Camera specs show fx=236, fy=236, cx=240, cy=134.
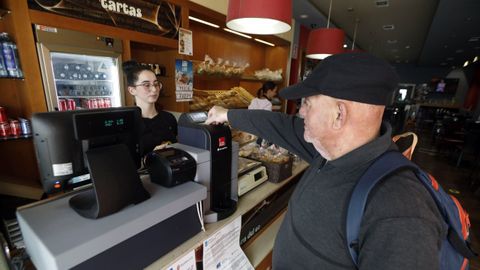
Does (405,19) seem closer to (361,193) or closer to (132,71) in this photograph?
(132,71)

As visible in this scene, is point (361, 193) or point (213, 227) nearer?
point (361, 193)

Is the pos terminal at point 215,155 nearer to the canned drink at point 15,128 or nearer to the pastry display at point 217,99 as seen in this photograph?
the canned drink at point 15,128

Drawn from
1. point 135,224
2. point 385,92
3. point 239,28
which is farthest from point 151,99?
point 385,92

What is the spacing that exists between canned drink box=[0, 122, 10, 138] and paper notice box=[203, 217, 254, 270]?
188cm

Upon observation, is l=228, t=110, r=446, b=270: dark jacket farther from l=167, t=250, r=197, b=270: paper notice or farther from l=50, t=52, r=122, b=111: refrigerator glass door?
l=50, t=52, r=122, b=111: refrigerator glass door

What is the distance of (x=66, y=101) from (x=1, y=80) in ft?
1.46

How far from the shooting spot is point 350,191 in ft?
2.34

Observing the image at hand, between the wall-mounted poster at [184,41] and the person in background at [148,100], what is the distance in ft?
2.56

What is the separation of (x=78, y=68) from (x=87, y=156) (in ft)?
6.17

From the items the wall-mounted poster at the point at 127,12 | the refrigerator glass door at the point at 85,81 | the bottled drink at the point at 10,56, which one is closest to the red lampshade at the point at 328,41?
the wall-mounted poster at the point at 127,12

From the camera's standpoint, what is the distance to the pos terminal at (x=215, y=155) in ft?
3.54

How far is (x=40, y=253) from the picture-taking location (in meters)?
0.62

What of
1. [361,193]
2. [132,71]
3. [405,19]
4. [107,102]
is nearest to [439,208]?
[361,193]

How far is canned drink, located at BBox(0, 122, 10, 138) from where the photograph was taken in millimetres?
1778
